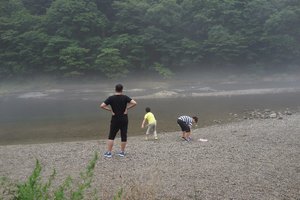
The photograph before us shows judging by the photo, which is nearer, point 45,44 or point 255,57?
point 45,44

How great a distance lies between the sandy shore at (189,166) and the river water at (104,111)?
14.3 feet

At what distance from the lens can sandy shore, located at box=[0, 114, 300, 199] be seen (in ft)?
27.3

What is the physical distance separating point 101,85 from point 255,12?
2528 centimetres

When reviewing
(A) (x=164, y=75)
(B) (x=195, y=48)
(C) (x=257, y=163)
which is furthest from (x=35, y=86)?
(C) (x=257, y=163)

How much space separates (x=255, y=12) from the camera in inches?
2104

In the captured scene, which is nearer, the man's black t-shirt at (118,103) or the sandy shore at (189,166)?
the sandy shore at (189,166)

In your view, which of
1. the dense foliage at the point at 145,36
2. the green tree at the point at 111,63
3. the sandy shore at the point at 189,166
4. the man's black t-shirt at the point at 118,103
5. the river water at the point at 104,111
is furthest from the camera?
the dense foliage at the point at 145,36

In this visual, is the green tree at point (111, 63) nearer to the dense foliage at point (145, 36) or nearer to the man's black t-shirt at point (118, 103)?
the dense foliage at point (145, 36)

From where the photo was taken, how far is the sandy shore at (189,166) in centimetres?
831

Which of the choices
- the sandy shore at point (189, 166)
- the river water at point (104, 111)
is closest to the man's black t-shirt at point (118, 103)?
the sandy shore at point (189, 166)

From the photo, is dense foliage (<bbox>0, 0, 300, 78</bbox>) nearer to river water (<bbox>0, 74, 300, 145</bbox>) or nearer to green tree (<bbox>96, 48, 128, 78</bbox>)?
green tree (<bbox>96, 48, 128, 78</bbox>)

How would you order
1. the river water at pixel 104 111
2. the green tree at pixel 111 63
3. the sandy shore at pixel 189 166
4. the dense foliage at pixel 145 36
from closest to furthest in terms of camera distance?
the sandy shore at pixel 189 166 → the river water at pixel 104 111 → the green tree at pixel 111 63 → the dense foliage at pixel 145 36

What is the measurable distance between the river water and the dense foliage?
3.93 metres

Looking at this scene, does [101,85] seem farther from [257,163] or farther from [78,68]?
[257,163]
